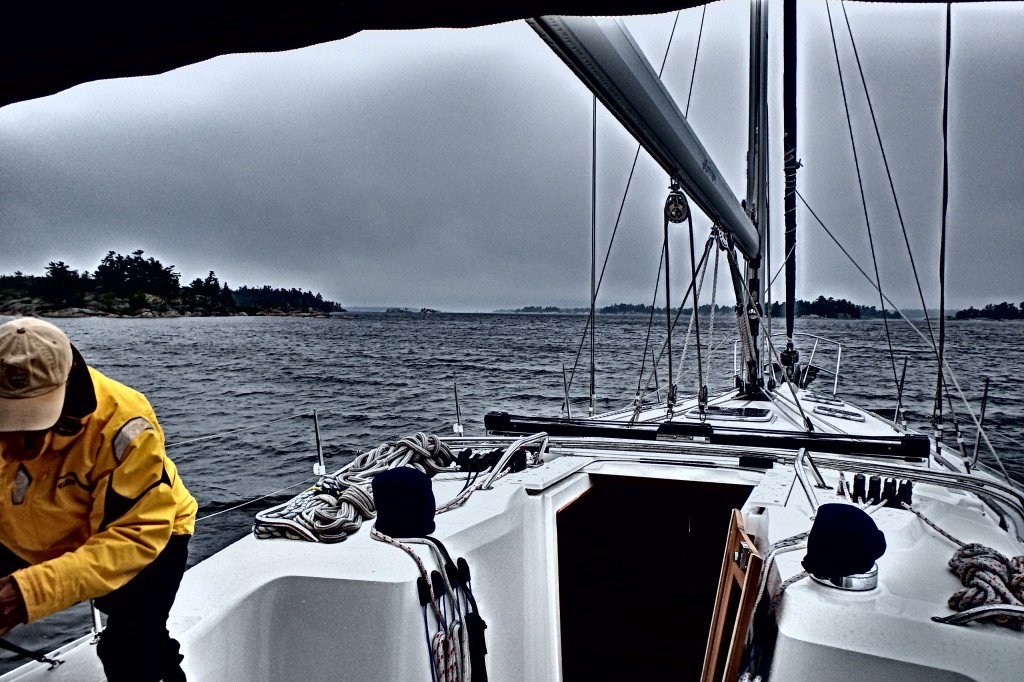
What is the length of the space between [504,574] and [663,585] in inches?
52.7

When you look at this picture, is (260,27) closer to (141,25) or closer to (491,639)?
(141,25)

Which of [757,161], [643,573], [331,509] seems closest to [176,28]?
[331,509]

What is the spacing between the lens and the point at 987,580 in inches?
61.6

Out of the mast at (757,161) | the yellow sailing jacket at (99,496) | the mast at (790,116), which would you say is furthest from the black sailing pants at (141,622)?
the mast at (790,116)

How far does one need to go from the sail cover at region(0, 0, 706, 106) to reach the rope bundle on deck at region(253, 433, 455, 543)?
157 centimetres

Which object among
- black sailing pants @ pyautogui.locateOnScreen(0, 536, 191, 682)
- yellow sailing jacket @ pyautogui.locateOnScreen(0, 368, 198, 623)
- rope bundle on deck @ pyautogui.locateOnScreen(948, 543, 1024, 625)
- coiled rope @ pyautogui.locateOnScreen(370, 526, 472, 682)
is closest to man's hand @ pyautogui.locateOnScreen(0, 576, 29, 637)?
yellow sailing jacket @ pyautogui.locateOnScreen(0, 368, 198, 623)

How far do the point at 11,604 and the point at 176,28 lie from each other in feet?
3.11

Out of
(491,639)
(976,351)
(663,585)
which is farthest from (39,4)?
(976,351)

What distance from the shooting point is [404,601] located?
5.68 ft

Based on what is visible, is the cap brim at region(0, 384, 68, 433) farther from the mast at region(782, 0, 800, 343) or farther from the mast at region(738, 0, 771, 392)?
the mast at region(782, 0, 800, 343)

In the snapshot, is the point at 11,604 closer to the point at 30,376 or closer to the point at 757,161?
the point at 30,376

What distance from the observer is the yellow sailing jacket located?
1204 millimetres

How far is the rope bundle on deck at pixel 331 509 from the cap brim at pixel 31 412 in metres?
1.03

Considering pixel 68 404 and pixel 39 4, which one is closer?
pixel 39 4
